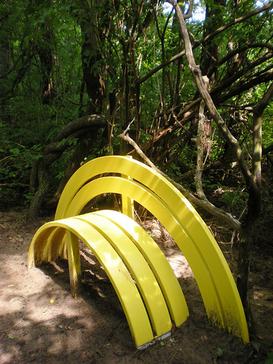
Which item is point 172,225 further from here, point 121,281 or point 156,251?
point 121,281

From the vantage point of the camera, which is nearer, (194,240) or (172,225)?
(194,240)

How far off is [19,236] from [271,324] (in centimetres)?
305

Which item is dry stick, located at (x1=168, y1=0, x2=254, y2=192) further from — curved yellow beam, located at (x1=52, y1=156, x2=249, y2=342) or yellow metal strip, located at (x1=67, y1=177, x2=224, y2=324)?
yellow metal strip, located at (x1=67, y1=177, x2=224, y2=324)

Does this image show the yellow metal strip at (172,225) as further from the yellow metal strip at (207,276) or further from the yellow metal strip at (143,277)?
the yellow metal strip at (143,277)

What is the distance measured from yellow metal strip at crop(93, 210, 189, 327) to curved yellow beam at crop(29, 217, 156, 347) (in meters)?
0.19

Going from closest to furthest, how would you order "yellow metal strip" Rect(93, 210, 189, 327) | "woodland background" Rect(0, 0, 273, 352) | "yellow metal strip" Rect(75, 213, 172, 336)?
"yellow metal strip" Rect(75, 213, 172, 336)
"yellow metal strip" Rect(93, 210, 189, 327)
"woodland background" Rect(0, 0, 273, 352)

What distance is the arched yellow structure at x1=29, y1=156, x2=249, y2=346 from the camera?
248cm

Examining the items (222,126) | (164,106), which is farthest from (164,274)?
(164,106)

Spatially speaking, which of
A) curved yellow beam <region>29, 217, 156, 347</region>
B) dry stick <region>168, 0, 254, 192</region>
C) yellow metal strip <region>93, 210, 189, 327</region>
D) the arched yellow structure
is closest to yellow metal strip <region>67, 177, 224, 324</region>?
the arched yellow structure

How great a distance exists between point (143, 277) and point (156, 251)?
10.2 inches

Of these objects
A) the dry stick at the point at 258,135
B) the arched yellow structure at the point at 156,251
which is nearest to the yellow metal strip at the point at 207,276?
the arched yellow structure at the point at 156,251

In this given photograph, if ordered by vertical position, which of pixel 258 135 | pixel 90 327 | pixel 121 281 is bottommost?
pixel 90 327

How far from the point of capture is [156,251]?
2779mm

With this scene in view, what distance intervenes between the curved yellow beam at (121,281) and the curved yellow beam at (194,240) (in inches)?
17.7
